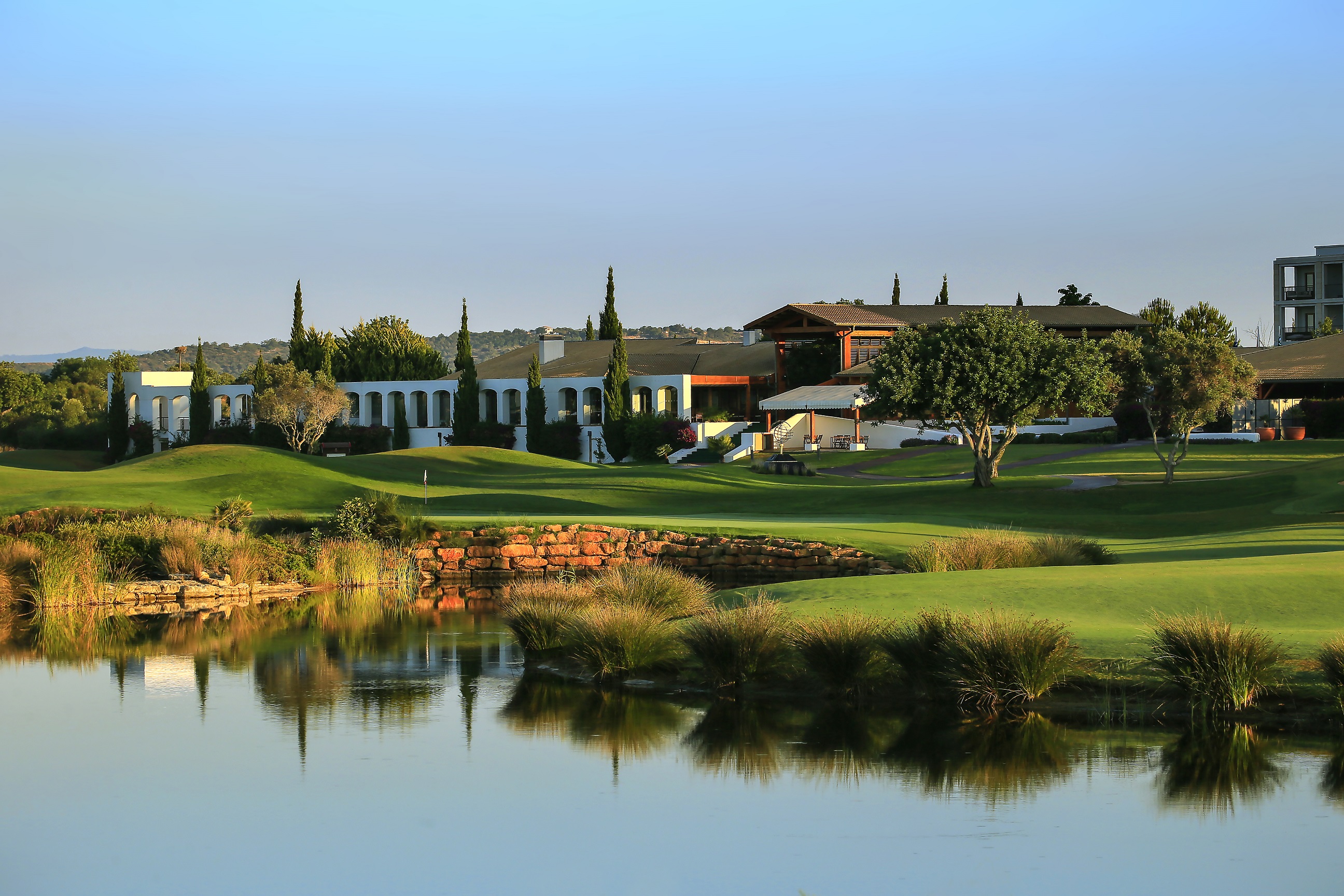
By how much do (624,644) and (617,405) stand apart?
4945 cm

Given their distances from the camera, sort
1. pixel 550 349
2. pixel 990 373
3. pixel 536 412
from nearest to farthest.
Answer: pixel 990 373
pixel 536 412
pixel 550 349

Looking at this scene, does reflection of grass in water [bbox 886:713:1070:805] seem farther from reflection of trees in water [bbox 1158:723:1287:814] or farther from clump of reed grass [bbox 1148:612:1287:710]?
clump of reed grass [bbox 1148:612:1287:710]

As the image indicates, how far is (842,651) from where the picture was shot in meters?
14.0

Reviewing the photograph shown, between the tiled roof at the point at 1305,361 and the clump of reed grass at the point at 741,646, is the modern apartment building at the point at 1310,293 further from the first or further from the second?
the clump of reed grass at the point at 741,646

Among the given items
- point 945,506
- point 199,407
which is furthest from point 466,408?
point 945,506

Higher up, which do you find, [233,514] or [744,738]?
[233,514]

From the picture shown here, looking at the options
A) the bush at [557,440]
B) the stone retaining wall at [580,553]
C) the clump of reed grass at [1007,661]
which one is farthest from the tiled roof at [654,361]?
the clump of reed grass at [1007,661]

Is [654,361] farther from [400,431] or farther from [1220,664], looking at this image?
[1220,664]

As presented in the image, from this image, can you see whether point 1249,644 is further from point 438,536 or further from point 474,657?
point 438,536

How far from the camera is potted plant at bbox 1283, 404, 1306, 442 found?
52.1 m

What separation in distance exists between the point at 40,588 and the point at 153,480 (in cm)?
1439

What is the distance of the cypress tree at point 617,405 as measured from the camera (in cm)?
6412

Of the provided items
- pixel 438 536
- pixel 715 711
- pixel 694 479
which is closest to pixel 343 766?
pixel 715 711

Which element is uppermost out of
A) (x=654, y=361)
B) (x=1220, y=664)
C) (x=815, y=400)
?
(x=654, y=361)
